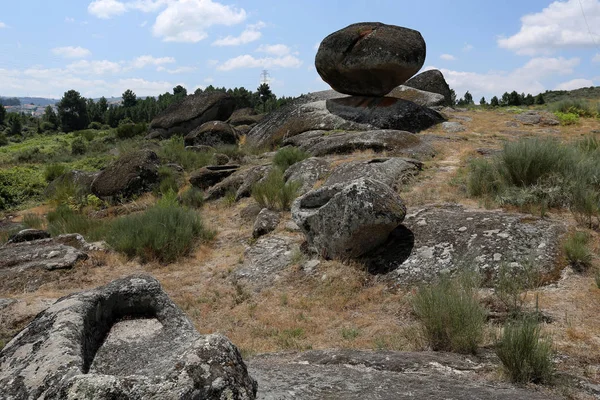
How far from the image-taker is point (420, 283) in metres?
5.91

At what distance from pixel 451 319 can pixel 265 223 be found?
17.0 ft

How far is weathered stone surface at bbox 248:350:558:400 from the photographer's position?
2.51 metres

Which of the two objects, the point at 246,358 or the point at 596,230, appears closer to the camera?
the point at 246,358

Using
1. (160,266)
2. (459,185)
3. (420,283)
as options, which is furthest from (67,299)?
(459,185)

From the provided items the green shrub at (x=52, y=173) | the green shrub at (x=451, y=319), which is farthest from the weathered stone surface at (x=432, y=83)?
the green shrub at (x=451, y=319)

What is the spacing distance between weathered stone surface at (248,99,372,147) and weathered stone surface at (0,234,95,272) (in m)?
8.80

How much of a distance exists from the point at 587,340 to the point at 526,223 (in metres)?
2.51

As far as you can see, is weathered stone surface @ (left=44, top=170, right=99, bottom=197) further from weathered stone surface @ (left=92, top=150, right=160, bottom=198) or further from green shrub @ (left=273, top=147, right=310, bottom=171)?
green shrub @ (left=273, top=147, right=310, bottom=171)

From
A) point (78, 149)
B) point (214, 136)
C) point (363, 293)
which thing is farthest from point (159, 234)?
point (78, 149)

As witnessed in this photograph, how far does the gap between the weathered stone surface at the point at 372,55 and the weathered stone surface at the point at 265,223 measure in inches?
305

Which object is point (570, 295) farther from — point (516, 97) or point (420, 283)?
point (516, 97)

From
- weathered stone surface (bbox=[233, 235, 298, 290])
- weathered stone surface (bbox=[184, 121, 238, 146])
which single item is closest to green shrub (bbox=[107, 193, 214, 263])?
weathered stone surface (bbox=[233, 235, 298, 290])

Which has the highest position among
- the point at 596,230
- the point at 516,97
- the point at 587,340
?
the point at 516,97

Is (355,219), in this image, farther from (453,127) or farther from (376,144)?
(453,127)
